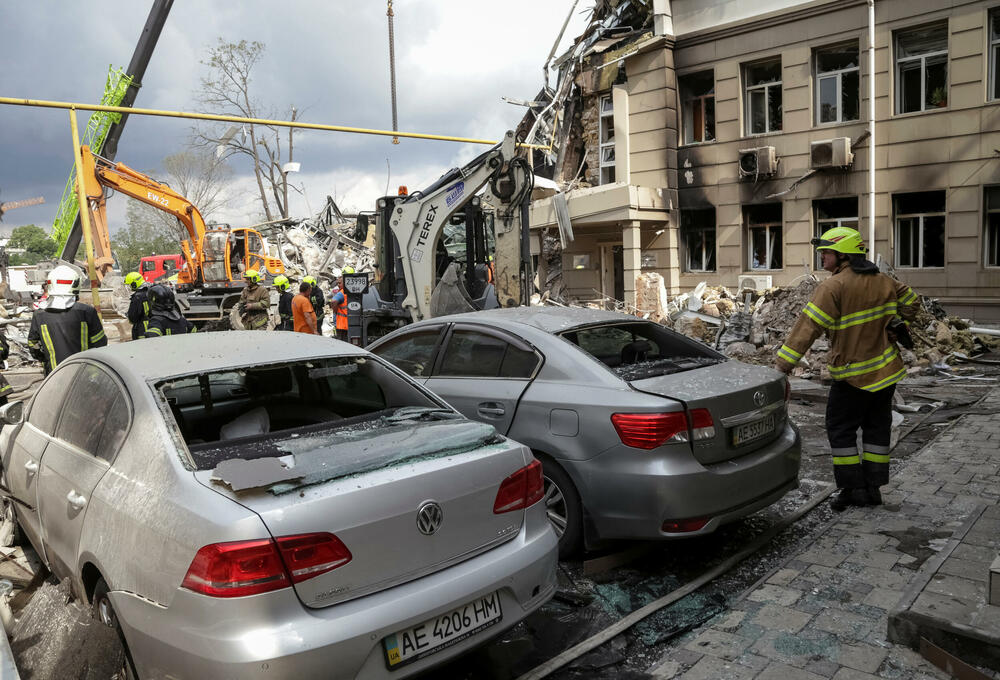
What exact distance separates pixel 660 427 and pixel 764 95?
1599cm

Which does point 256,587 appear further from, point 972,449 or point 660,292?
point 660,292

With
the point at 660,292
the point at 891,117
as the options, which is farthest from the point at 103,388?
the point at 891,117

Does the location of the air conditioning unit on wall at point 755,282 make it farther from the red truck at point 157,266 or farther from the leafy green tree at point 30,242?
the leafy green tree at point 30,242

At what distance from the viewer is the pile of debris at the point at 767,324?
1164 cm

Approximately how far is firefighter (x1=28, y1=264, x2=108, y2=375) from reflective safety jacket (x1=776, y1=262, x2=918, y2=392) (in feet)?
21.2

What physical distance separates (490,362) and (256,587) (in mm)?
2685

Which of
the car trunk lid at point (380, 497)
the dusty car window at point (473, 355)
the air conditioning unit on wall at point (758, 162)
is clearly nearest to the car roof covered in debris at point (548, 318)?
the dusty car window at point (473, 355)

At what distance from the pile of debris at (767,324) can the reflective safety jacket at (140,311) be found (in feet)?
30.2

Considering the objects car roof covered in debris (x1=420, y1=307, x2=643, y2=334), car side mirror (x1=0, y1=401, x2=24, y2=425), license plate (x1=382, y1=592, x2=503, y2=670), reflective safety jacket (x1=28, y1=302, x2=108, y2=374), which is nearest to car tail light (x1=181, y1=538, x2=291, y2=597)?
license plate (x1=382, y1=592, x2=503, y2=670)

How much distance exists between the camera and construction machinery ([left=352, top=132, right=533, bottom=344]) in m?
9.88

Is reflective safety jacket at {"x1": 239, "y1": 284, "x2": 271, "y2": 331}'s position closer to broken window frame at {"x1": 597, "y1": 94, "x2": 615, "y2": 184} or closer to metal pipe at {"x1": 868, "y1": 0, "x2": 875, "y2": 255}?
broken window frame at {"x1": 597, "y1": 94, "x2": 615, "y2": 184}

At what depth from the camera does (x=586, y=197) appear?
18531mm

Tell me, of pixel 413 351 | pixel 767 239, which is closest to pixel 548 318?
pixel 413 351

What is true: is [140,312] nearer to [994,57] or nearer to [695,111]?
[695,111]
